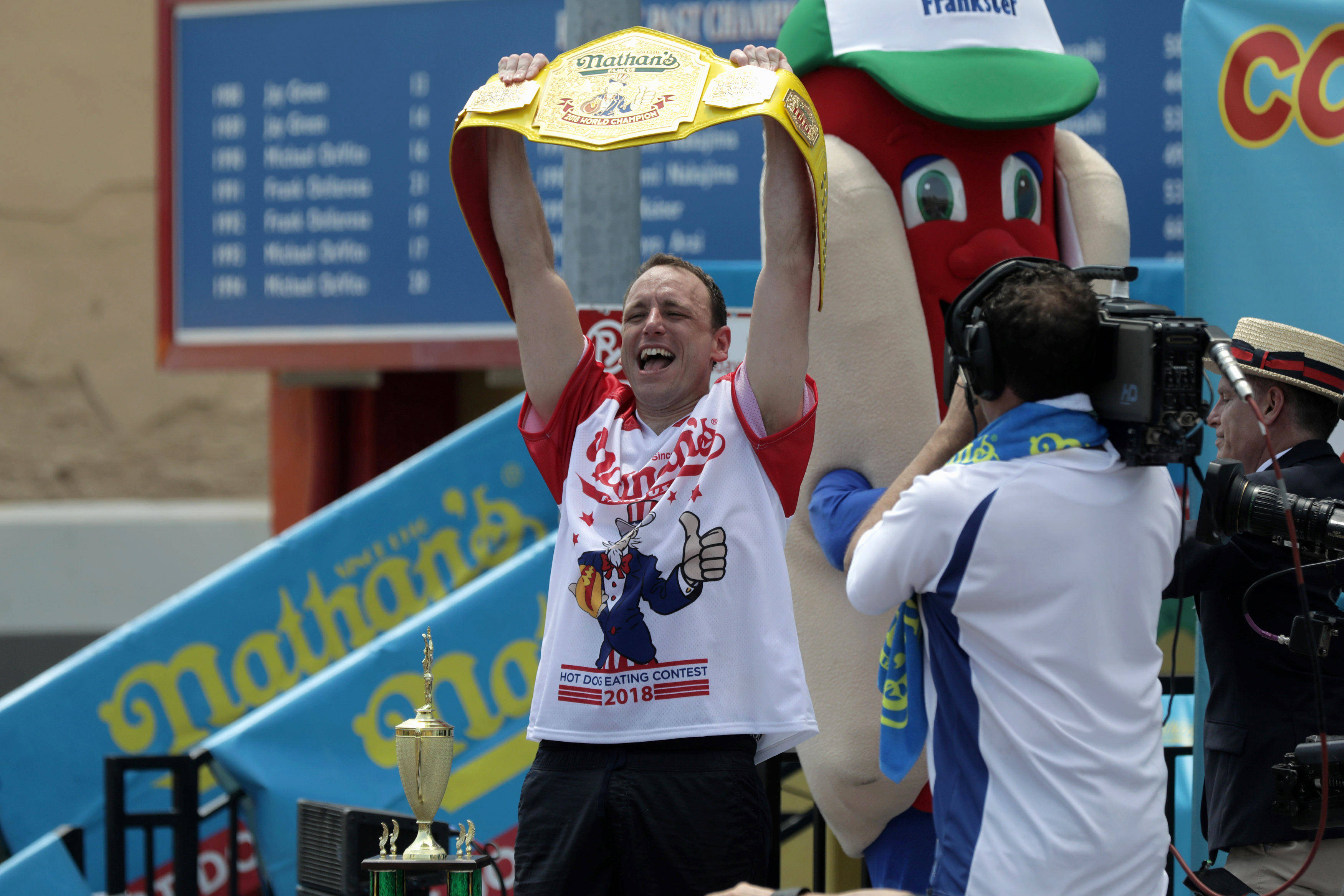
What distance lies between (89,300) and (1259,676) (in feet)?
38.0

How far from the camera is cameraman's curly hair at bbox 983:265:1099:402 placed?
2.00 metres

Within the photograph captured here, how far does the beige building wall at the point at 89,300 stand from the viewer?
39.3ft

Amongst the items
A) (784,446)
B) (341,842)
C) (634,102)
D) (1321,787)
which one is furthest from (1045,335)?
(341,842)

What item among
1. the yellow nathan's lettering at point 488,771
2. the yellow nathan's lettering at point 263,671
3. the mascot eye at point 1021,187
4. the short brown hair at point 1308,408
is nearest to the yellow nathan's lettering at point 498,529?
the yellow nathan's lettering at point 263,671

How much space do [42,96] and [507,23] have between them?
7239 mm

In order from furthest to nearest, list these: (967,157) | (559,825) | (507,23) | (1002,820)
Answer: (507,23)
(967,157)
(559,825)
(1002,820)

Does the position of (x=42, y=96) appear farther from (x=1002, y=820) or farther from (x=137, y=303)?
(x=1002, y=820)

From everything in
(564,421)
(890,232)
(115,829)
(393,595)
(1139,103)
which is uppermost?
(1139,103)

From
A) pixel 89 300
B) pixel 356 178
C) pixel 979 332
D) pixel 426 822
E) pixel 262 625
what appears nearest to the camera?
pixel 979 332

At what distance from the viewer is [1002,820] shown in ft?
6.29

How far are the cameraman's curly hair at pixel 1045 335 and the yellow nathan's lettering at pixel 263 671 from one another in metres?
3.77

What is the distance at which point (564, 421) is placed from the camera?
256 cm

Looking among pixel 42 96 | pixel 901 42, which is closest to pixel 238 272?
pixel 901 42

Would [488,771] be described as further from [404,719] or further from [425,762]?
[425,762]
